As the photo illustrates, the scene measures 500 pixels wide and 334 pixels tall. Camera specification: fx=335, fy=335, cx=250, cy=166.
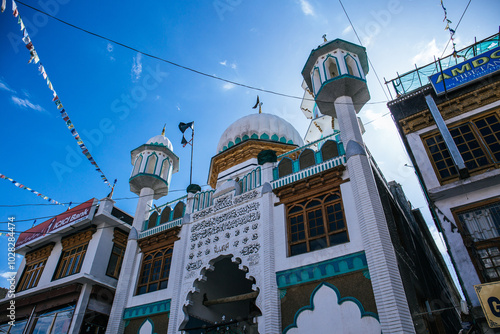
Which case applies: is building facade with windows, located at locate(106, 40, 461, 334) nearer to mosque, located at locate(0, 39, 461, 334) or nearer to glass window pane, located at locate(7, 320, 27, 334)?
mosque, located at locate(0, 39, 461, 334)

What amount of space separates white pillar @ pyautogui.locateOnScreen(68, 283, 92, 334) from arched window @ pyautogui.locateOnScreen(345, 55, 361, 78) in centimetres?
1409

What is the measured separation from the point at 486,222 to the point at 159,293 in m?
10.9

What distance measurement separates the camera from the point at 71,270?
15922mm

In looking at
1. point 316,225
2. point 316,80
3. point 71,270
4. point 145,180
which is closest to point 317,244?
point 316,225

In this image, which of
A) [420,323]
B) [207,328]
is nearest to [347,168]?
[420,323]

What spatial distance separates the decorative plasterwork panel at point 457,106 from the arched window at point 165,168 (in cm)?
1178

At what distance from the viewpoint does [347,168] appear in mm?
10750

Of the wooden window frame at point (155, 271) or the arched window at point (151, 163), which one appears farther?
the arched window at point (151, 163)

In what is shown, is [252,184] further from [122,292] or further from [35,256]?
[35,256]

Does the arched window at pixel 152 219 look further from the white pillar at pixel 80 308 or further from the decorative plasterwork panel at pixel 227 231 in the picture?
the white pillar at pixel 80 308

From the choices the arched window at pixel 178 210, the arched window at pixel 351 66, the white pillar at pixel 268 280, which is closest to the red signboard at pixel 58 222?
the arched window at pixel 178 210

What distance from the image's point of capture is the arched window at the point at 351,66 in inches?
511

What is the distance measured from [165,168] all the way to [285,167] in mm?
8167

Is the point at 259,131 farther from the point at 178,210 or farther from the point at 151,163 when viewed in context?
the point at 178,210
